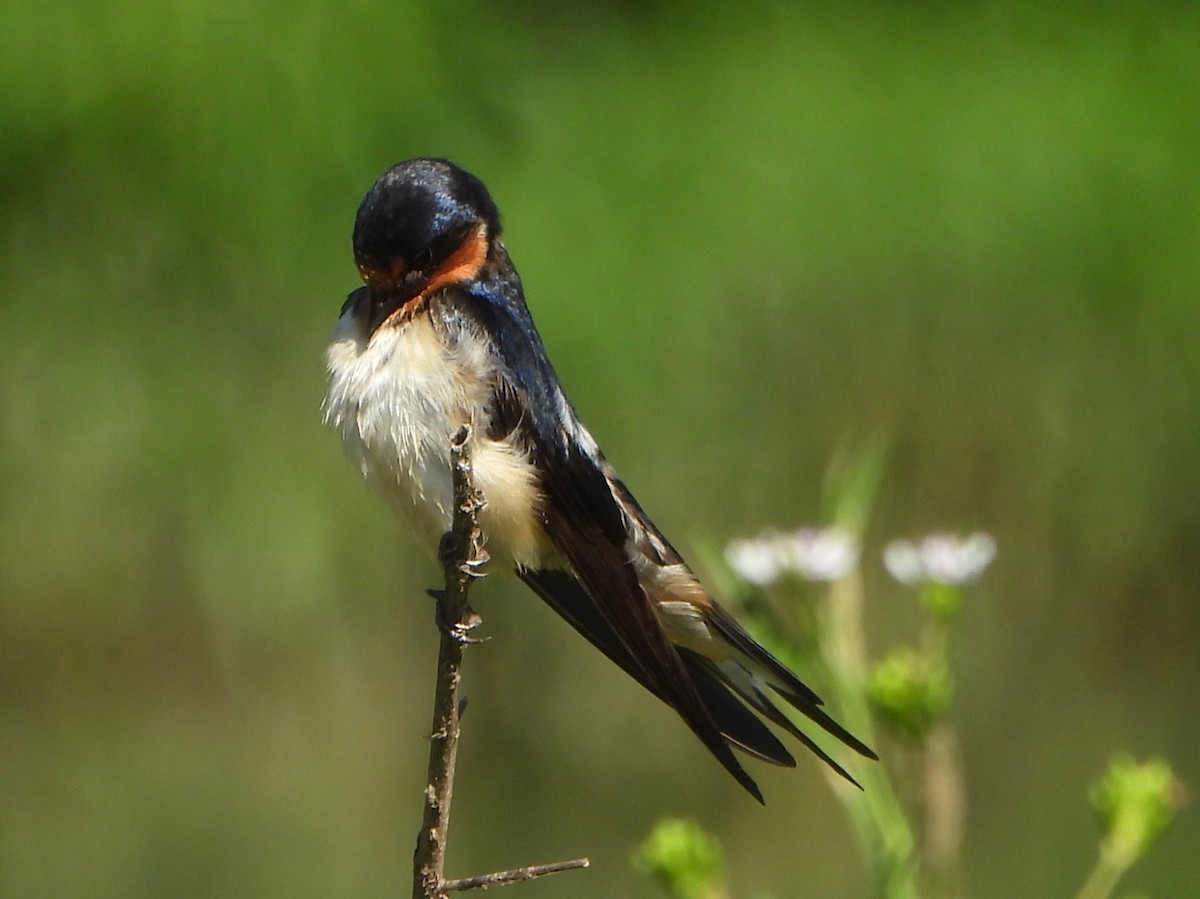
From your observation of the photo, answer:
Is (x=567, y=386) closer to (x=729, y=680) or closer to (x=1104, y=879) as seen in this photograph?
(x=729, y=680)

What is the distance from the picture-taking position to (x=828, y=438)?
16.9 ft

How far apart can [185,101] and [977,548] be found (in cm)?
410

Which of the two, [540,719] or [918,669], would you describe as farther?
[540,719]

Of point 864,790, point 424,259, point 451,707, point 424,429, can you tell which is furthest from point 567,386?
point 864,790

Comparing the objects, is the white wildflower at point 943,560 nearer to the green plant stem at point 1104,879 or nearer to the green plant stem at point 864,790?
the green plant stem at point 864,790

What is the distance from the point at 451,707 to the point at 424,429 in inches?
18.4

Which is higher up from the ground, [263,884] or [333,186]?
[333,186]

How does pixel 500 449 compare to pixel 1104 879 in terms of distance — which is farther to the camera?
pixel 500 449

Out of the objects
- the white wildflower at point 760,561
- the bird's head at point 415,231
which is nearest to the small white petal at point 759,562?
the white wildflower at point 760,561

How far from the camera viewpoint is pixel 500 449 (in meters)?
2.19

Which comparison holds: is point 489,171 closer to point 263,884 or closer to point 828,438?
point 828,438

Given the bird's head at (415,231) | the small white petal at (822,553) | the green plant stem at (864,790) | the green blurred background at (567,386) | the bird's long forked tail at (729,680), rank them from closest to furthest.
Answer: the green plant stem at (864,790), the small white petal at (822,553), the bird's long forked tail at (729,680), the bird's head at (415,231), the green blurred background at (567,386)

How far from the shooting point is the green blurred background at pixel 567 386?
5055 mm

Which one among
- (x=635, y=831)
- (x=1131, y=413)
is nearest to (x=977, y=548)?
(x=635, y=831)
